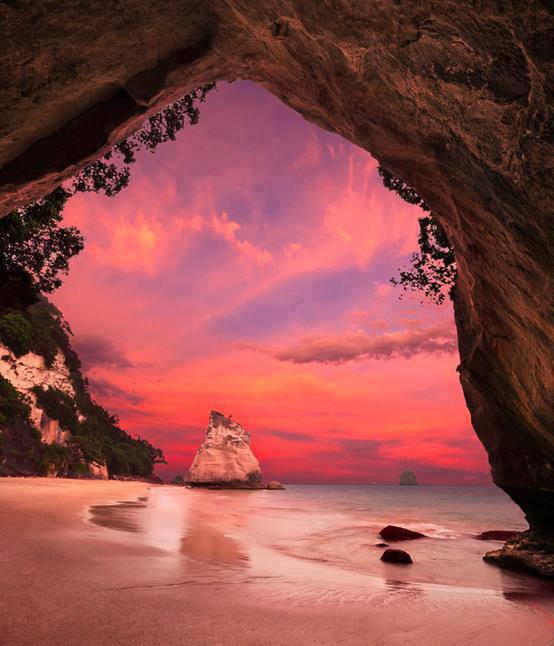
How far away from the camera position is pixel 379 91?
4973 mm

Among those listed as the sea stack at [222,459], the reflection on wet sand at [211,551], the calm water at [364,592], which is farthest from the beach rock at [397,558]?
the sea stack at [222,459]

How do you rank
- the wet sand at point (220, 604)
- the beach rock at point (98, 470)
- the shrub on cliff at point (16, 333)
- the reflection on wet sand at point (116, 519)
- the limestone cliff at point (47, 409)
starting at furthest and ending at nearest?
the beach rock at point (98, 470) → the limestone cliff at point (47, 409) → the shrub on cliff at point (16, 333) → the reflection on wet sand at point (116, 519) → the wet sand at point (220, 604)

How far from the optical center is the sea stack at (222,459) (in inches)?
3356

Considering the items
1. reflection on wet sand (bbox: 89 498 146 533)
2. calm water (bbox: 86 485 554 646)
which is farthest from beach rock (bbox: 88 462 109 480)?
calm water (bbox: 86 485 554 646)

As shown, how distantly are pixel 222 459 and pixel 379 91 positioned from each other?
3480 inches

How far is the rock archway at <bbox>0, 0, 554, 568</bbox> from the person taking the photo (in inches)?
146

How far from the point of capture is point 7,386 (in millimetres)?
40750

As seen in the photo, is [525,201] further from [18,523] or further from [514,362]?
[18,523]

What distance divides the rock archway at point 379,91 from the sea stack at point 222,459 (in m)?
83.3

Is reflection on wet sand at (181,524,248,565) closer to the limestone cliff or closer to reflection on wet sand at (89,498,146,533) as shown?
reflection on wet sand at (89,498,146,533)

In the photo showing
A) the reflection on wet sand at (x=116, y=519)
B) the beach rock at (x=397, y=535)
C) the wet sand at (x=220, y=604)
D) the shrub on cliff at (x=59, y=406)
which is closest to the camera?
the wet sand at (x=220, y=604)

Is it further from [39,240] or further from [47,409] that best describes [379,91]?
[47,409]

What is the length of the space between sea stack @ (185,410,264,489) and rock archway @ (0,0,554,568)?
83.3 meters

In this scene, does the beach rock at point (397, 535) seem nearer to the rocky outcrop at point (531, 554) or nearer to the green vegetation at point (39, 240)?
the rocky outcrop at point (531, 554)
